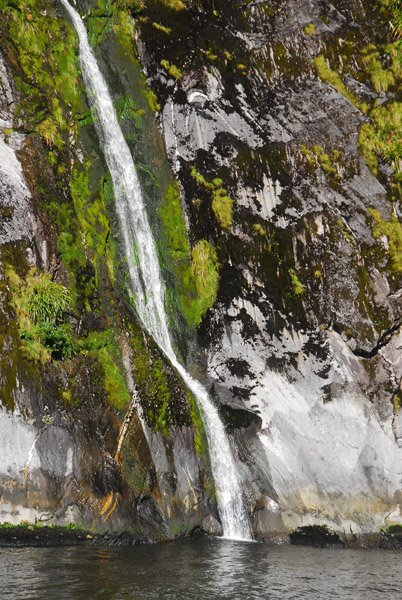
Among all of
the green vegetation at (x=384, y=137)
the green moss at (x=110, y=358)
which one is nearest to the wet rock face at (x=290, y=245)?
the green vegetation at (x=384, y=137)

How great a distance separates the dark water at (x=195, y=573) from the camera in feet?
25.3

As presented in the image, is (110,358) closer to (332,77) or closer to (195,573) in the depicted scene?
(195,573)

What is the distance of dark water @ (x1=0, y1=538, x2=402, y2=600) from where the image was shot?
770 centimetres

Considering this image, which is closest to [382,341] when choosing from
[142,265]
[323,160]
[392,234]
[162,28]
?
[392,234]

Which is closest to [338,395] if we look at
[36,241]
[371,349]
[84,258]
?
[371,349]

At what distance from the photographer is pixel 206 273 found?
14367 millimetres

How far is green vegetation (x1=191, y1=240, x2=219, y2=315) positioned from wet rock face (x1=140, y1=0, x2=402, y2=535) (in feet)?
0.60

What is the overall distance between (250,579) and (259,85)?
11856mm

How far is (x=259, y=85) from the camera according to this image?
14.9m

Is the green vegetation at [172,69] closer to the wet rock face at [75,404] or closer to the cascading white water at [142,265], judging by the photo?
the cascading white water at [142,265]

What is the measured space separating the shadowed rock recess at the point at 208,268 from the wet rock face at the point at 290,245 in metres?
0.05

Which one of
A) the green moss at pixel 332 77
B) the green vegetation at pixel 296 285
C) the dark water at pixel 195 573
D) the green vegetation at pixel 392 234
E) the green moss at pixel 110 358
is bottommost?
the dark water at pixel 195 573

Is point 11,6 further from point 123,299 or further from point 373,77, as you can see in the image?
point 373,77

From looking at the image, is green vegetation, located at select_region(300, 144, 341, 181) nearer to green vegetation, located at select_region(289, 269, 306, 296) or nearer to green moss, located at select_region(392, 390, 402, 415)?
green vegetation, located at select_region(289, 269, 306, 296)
